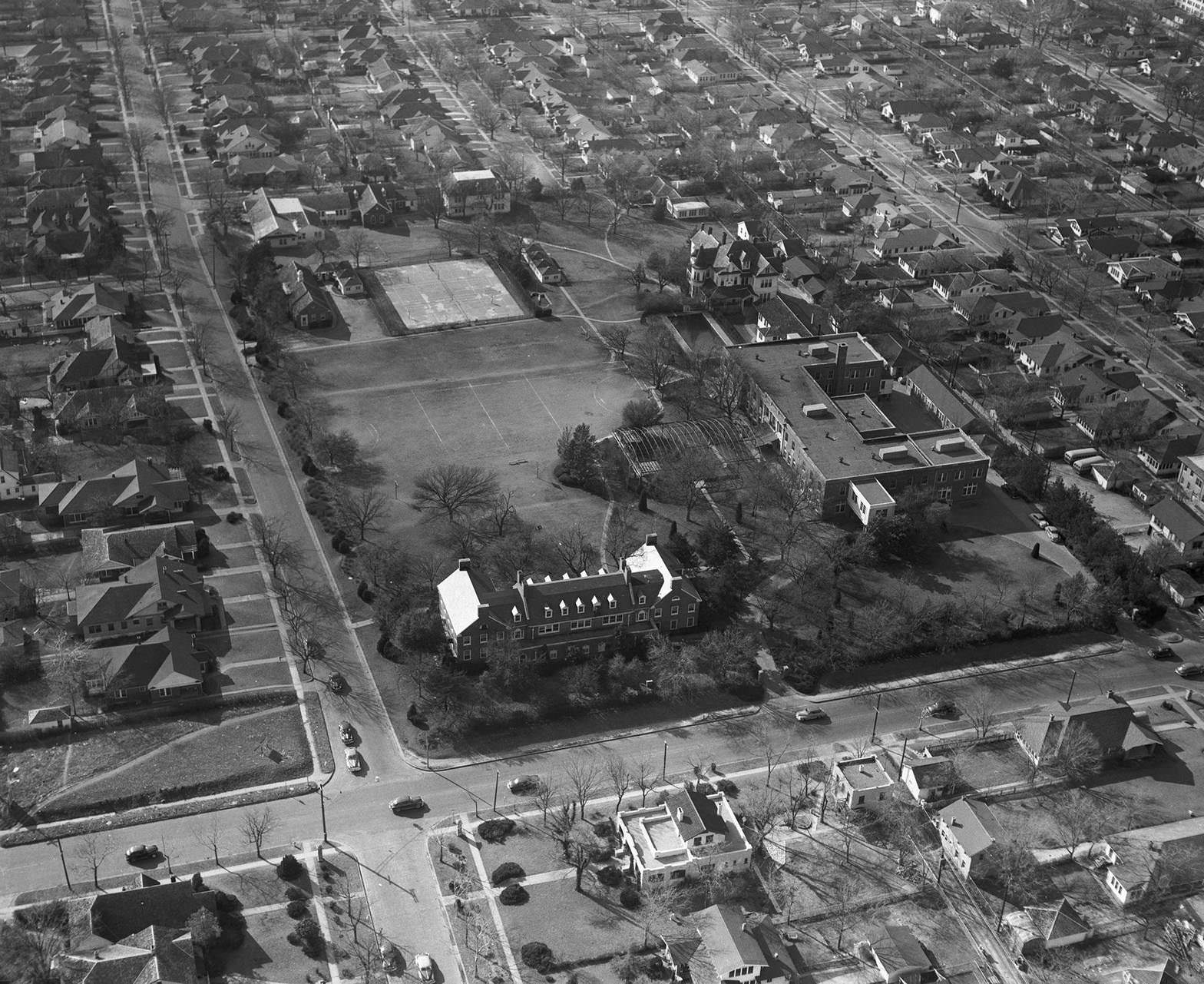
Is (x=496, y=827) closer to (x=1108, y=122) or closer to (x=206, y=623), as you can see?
(x=206, y=623)

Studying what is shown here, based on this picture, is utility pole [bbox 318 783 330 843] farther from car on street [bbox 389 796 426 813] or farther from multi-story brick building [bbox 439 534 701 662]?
multi-story brick building [bbox 439 534 701 662]

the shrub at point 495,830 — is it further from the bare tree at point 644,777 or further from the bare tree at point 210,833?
the bare tree at point 210,833

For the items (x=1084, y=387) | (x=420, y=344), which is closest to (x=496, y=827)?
(x=420, y=344)

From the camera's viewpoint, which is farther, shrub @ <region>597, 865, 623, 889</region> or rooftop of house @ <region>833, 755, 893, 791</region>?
rooftop of house @ <region>833, 755, 893, 791</region>

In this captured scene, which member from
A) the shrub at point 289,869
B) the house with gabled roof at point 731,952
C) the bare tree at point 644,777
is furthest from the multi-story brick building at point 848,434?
the shrub at point 289,869

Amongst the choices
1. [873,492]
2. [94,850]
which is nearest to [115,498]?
[94,850]

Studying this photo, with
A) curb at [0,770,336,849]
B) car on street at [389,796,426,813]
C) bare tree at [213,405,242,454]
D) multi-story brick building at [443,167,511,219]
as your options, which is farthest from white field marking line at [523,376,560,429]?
car on street at [389,796,426,813]

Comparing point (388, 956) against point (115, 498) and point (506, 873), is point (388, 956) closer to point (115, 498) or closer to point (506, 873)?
point (506, 873)
